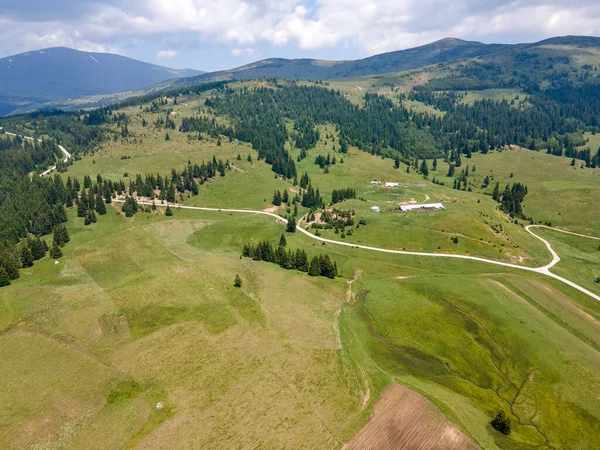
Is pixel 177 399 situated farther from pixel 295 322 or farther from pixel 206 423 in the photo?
pixel 295 322

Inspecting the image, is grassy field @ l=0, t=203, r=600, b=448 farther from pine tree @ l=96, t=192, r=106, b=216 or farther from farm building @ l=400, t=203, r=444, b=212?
pine tree @ l=96, t=192, r=106, b=216

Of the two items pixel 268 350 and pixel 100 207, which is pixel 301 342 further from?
pixel 100 207

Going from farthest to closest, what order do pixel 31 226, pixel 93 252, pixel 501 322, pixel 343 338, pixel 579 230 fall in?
pixel 579 230
pixel 31 226
pixel 93 252
pixel 501 322
pixel 343 338

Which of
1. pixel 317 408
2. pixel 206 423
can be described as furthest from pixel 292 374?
pixel 206 423

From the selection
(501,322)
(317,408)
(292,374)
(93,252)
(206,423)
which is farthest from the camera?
(93,252)

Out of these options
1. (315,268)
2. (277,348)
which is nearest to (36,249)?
(315,268)
